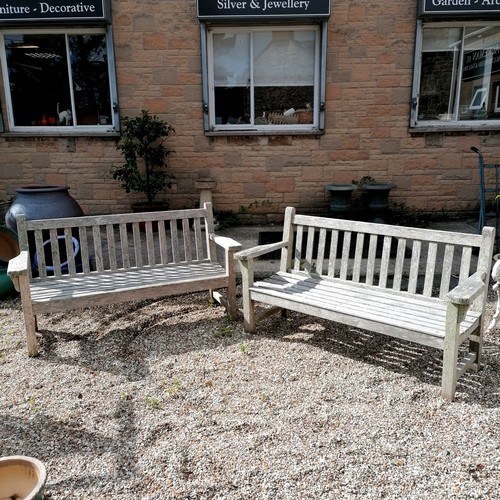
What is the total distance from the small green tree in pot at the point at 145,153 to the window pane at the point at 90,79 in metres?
0.59

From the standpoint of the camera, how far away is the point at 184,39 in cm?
727

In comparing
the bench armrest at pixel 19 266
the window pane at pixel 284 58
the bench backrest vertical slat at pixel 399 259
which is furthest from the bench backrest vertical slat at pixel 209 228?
the window pane at pixel 284 58

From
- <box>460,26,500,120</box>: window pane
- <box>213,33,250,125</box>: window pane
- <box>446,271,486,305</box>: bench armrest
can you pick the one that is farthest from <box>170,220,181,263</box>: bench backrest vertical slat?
<box>460,26,500,120</box>: window pane

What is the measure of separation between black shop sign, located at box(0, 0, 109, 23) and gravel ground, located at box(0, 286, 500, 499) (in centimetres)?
509

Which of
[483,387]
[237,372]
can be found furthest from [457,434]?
[237,372]

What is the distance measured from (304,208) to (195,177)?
72.5 inches

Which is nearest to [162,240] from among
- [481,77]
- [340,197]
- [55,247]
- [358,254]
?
[55,247]

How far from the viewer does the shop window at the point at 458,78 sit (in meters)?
7.42

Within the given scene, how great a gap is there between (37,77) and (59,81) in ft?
1.14

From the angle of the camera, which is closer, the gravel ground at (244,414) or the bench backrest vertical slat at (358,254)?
the gravel ground at (244,414)

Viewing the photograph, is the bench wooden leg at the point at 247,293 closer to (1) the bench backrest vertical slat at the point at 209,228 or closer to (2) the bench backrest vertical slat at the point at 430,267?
(1) the bench backrest vertical slat at the point at 209,228

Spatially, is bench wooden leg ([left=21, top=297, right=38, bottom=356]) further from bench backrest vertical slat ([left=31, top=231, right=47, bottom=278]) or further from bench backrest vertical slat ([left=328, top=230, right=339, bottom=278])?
bench backrest vertical slat ([left=328, top=230, right=339, bottom=278])

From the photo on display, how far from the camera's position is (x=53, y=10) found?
6.95 metres

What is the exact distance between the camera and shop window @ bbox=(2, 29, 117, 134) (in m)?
7.44
